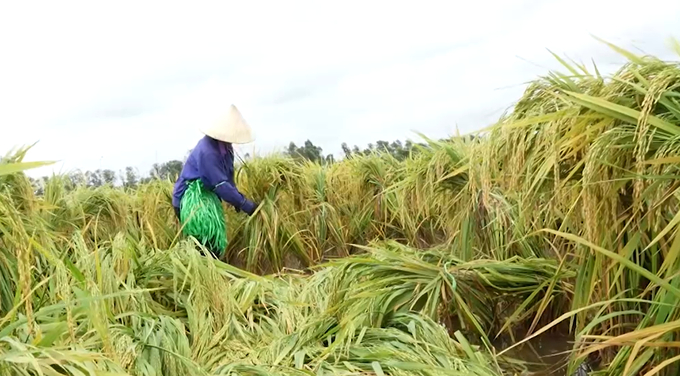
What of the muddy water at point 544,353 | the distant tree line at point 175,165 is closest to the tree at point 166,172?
the distant tree line at point 175,165

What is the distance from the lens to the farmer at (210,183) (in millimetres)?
3758

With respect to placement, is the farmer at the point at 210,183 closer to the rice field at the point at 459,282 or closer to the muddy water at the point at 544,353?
the rice field at the point at 459,282

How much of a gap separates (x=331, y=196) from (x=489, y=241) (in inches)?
78.8

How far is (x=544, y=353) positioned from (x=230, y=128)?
232 cm

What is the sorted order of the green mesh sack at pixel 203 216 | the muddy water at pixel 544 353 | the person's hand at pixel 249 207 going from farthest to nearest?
the person's hand at pixel 249 207
the green mesh sack at pixel 203 216
the muddy water at pixel 544 353

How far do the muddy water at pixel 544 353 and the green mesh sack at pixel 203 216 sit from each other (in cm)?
194

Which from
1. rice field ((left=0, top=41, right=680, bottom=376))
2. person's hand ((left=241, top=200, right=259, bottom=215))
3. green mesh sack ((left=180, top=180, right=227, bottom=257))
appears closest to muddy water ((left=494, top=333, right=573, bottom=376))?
rice field ((left=0, top=41, right=680, bottom=376))

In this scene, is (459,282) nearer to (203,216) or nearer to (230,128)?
(203,216)

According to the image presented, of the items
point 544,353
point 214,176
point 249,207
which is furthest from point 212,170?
point 544,353

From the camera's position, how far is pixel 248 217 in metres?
4.39

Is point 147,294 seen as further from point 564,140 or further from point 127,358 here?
point 564,140

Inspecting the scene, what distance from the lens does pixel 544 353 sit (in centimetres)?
229

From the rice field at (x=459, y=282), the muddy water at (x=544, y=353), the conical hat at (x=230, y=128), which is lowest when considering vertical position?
the muddy water at (x=544, y=353)

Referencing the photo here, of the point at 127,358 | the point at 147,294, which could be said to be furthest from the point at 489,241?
the point at 127,358
